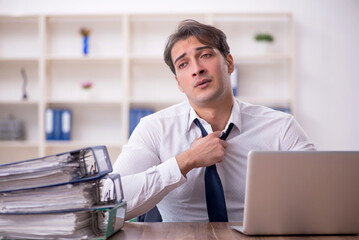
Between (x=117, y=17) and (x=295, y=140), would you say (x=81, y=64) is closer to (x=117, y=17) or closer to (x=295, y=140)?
(x=117, y=17)

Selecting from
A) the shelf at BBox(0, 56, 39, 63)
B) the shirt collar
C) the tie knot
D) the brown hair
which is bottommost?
the tie knot

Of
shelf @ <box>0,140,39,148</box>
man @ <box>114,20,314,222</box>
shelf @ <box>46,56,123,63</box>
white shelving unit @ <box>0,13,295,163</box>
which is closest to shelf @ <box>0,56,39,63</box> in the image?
white shelving unit @ <box>0,13,295,163</box>

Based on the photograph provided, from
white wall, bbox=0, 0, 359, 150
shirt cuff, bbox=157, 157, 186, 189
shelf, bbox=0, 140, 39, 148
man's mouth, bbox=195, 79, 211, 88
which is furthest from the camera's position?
white wall, bbox=0, 0, 359, 150

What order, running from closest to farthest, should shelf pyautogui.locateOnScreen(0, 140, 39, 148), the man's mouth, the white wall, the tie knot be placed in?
1. the tie knot
2. the man's mouth
3. shelf pyautogui.locateOnScreen(0, 140, 39, 148)
4. the white wall

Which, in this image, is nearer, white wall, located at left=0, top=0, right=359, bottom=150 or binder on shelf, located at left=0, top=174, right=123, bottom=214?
binder on shelf, located at left=0, top=174, right=123, bottom=214

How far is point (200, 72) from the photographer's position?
68.0 inches

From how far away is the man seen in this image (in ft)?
5.34

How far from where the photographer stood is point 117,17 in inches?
164

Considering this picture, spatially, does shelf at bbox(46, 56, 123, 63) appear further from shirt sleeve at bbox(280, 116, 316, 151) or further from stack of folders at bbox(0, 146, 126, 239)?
stack of folders at bbox(0, 146, 126, 239)

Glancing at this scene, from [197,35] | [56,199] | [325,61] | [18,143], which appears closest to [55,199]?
[56,199]

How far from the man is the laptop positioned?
54cm

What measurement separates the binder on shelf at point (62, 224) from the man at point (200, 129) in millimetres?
532

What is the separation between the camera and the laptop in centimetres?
97

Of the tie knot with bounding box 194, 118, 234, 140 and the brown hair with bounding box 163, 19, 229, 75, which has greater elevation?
the brown hair with bounding box 163, 19, 229, 75
